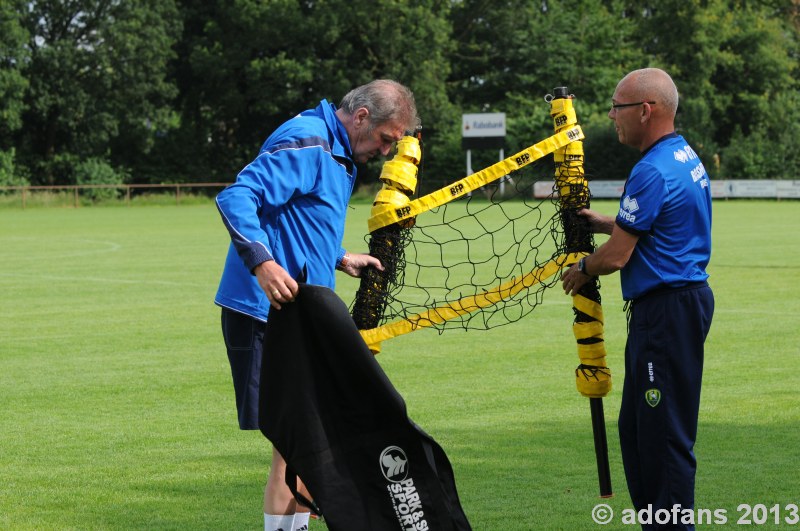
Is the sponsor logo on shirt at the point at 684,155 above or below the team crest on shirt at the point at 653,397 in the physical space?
above

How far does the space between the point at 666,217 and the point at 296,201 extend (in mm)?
1612

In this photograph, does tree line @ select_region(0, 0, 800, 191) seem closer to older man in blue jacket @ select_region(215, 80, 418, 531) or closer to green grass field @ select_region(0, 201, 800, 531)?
green grass field @ select_region(0, 201, 800, 531)

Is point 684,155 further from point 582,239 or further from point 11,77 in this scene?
point 11,77

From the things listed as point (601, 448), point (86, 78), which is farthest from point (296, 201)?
point (86, 78)

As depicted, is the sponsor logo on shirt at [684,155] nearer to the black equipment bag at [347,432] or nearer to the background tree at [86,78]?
the black equipment bag at [347,432]

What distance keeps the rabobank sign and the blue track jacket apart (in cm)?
5751

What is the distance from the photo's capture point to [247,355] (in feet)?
18.7

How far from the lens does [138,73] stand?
219ft

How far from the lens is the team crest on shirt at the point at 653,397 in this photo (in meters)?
5.45

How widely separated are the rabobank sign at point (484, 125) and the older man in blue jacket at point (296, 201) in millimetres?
57513

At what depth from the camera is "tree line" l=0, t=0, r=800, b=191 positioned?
65.0 metres

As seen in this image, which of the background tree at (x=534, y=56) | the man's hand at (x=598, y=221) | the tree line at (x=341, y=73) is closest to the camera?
the man's hand at (x=598, y=221)

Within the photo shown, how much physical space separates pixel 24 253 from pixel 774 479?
22.4 m

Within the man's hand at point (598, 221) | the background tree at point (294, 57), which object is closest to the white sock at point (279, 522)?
the man's hand at point (598, 221)
